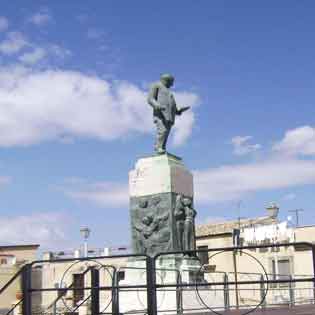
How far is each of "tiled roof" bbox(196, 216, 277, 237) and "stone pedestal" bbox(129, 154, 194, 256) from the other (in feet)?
78.9

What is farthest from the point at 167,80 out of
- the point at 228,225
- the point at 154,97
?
the point at 228,225

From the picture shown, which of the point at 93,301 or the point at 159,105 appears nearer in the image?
the point at 93,301

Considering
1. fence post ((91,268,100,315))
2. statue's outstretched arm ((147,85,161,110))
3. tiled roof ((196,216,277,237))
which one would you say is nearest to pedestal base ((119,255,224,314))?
fence post ((91,268,100,315))

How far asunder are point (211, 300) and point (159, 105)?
13.8 feet

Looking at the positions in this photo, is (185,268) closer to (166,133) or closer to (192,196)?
(192,196)

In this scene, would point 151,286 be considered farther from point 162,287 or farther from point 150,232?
point 150,232

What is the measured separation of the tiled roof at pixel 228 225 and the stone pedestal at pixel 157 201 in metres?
24.0

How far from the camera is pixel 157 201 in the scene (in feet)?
42.8

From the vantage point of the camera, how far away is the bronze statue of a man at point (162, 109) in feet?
44.9

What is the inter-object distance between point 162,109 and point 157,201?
80.5 inches

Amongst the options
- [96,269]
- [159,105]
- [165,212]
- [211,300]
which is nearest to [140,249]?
[165,212]

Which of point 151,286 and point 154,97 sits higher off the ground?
point 154,97

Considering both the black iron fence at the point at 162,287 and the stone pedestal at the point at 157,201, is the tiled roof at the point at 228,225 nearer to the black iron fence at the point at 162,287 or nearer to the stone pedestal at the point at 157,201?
the black iron fence at the point at 162,287

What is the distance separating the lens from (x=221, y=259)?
35.3 meters
